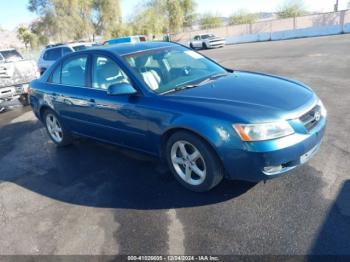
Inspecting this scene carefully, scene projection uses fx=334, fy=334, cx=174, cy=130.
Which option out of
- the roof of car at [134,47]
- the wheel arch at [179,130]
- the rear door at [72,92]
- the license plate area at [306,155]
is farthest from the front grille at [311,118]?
the rear door at [72,92]

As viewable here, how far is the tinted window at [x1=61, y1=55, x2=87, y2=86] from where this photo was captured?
15.6 ft

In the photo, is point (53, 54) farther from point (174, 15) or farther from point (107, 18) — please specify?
point (174, 15)

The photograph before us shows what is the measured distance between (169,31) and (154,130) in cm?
5081

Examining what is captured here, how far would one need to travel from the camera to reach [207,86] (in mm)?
3889

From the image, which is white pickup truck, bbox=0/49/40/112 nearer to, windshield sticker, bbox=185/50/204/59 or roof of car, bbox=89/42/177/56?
roof of car, bbox=89/42/177/56

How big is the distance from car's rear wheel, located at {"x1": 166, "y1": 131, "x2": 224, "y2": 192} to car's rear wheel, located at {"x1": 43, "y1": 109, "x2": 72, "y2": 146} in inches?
97.5

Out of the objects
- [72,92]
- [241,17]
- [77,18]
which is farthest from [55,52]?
[241,17]

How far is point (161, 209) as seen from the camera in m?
3.52

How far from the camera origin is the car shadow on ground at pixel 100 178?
3699mm

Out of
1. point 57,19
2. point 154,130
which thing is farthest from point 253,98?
point 57,19

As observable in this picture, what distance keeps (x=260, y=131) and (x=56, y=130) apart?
3907mm

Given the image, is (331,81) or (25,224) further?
(331,81)

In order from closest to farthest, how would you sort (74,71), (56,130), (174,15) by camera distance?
(74,71) → (56,130) → (174,15)

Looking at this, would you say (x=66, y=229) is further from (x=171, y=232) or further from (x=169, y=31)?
(x=169, y=31)
